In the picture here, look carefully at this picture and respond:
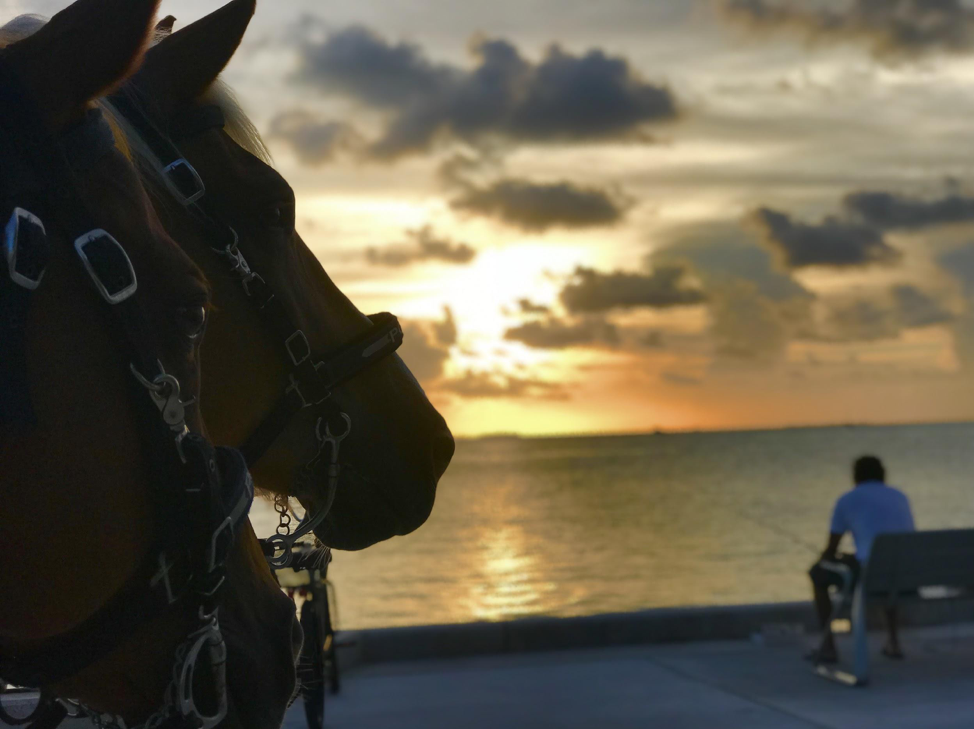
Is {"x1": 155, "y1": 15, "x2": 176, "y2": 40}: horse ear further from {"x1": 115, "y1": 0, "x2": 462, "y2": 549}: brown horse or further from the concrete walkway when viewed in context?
the concrete walkway

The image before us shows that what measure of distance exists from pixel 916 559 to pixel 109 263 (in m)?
8.11

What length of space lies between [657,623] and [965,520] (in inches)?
2682

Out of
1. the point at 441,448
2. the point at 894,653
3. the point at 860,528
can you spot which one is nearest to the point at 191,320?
the point at 441,448

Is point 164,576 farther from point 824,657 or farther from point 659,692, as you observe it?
point 824,657

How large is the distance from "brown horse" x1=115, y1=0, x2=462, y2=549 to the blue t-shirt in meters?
7.25

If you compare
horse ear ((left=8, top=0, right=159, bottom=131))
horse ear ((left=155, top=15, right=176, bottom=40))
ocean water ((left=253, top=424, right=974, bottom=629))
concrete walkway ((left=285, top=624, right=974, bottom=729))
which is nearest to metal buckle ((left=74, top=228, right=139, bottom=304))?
horse ear ((left=8, top=0, right=159, bottom=131))

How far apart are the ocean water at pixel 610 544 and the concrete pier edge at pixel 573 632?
42.3 ft

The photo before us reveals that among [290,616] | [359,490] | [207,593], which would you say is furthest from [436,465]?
[207,593]

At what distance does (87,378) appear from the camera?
1256mm

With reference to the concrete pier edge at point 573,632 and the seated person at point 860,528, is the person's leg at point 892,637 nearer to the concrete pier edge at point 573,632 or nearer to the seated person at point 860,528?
the seated person at point 860,528

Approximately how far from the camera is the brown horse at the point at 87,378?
1209 mm

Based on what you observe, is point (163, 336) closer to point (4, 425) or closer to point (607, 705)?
point (4, 425)

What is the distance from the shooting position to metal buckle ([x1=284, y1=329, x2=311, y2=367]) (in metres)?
2.07

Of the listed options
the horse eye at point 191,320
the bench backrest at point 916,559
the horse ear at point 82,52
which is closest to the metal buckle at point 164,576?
the horse eye at point 191,320
